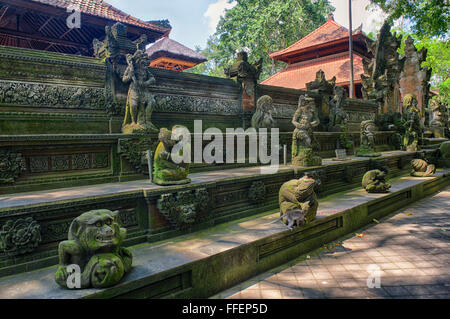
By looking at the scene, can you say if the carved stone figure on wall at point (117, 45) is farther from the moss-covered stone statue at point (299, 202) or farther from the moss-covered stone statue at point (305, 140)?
the moss-covered stone statue at point (299, 202)

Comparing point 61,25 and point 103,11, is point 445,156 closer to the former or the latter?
point 103,11

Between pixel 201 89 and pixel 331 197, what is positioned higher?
pixel 201 89

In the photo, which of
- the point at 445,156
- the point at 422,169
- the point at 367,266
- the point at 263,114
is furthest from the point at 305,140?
the point at 445,156

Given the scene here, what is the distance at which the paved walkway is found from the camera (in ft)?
11.9

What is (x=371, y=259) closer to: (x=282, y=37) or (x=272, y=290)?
(x=272, y=290)

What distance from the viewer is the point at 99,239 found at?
108 inches

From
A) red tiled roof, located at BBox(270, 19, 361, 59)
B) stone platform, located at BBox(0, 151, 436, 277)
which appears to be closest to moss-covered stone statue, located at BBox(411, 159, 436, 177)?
stone platform, located at BBox(0, 151, 436, 277)

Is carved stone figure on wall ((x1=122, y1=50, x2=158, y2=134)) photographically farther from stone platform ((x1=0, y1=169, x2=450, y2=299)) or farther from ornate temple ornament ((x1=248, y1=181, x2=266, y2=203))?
Result: stone platform ((x1=0, y1=169, x2=450, y2=299))

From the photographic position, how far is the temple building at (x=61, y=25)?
912 cm

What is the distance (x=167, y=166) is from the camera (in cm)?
467

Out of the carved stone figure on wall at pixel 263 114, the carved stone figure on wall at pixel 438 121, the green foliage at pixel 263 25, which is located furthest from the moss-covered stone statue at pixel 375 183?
the green foliage at pixel 263 25

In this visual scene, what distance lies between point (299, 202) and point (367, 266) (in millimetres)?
1346

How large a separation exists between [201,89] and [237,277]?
547 centimetres
